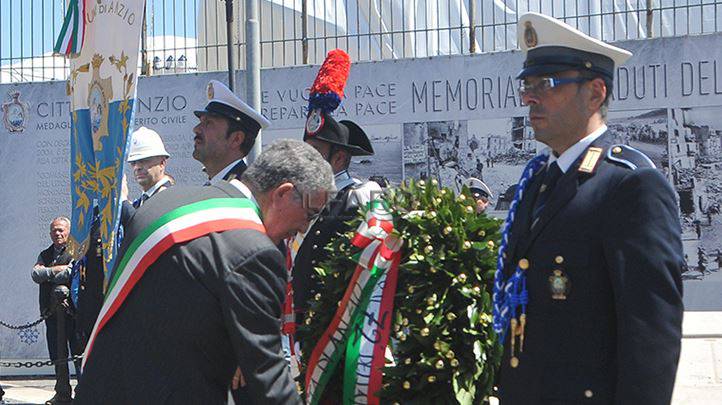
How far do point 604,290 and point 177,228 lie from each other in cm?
127

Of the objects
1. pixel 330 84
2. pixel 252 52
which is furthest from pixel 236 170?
pixel 252 52

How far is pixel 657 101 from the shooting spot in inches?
436

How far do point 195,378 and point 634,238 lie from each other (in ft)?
4.34

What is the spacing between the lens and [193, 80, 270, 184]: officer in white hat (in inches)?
240

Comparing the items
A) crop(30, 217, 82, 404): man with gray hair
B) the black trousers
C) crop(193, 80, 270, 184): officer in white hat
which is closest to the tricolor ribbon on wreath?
crop(193, 80, 270, 184): officer in white hat

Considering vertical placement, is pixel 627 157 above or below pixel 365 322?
above

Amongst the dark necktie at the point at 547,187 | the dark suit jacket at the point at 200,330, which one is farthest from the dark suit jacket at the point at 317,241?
the dark suit jacket at the point at 200,330

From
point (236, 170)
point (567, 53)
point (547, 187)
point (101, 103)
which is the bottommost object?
point (547, 187)

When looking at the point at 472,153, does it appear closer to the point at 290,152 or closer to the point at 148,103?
the point at 148,103

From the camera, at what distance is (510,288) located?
354 centimetres

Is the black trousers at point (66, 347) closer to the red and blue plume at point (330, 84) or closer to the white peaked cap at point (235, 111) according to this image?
the white peaked cap at point (235, 111)

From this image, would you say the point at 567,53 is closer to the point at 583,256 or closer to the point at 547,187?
the point at 547,187

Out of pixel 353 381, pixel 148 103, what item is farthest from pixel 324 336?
pixel 148 103

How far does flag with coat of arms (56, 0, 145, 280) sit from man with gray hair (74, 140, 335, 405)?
283 cm
